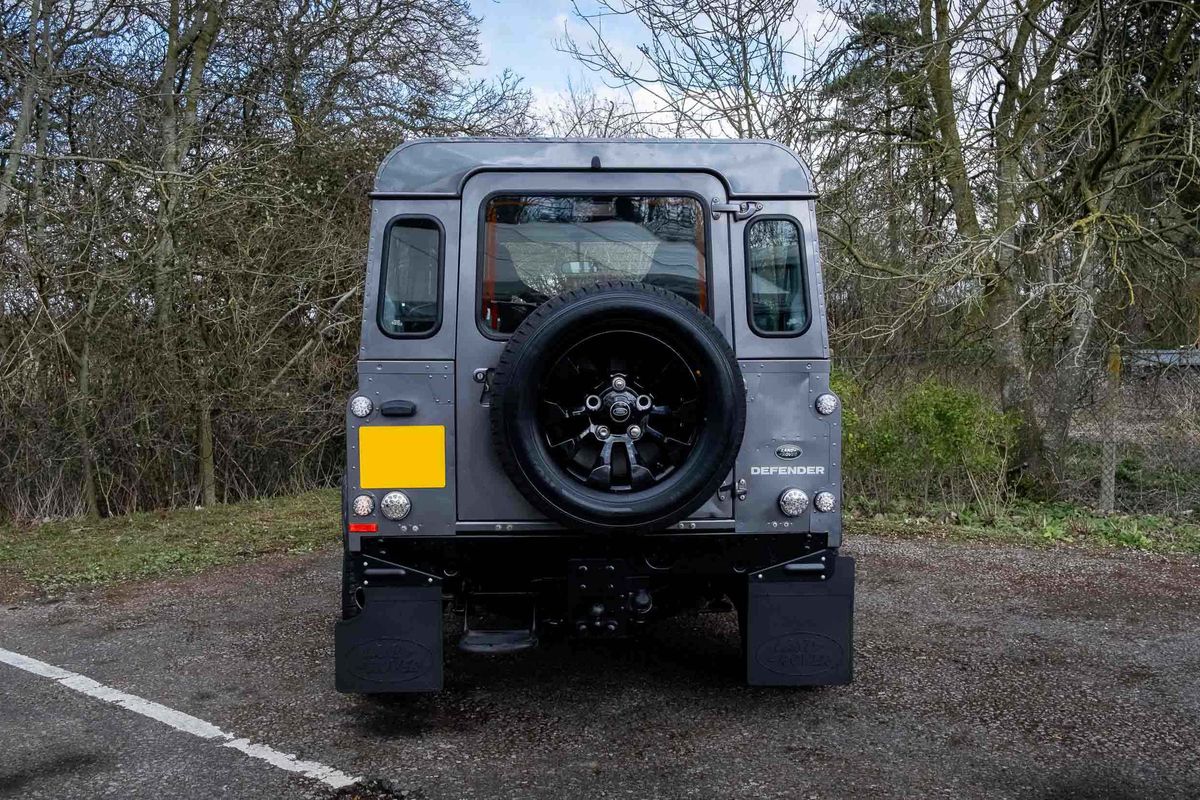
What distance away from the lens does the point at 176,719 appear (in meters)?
4.07

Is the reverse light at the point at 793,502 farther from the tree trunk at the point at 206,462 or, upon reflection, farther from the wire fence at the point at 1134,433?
the tree trunk at the point at 206,462

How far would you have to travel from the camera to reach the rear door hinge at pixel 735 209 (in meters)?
3.87

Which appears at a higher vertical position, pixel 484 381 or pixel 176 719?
pixel 484 381

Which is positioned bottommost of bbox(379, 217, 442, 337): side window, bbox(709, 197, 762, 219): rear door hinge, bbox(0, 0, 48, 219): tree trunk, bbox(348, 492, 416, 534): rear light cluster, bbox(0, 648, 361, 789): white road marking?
bbox(0, 648, 361, 789): white road marking

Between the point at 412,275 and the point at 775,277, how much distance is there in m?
1.57

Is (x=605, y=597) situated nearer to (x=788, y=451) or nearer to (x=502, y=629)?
(x=502, y=629)

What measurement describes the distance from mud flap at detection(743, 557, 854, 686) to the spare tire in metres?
0.66

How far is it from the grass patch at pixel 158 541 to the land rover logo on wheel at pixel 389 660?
4049mm

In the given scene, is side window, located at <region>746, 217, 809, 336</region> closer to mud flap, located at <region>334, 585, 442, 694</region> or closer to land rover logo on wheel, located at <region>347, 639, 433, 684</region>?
mud flap, located at <region>334, 585, 442, 694</region>

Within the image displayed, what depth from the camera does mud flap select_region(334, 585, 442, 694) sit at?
3779mm

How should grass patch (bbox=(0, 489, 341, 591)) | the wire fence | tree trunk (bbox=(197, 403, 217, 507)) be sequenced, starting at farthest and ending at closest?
tree trunk (bbox=(197, 403, 217, 507)) < the wire fence < grass patch (bbox=(0, 489, 341, 591))

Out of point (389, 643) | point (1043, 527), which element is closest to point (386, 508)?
point (389, 643)

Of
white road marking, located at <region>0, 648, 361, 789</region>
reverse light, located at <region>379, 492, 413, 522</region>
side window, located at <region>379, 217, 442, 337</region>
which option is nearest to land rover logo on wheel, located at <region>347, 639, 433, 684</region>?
white road marking, located at <region>0, 648, 361, 789</region>

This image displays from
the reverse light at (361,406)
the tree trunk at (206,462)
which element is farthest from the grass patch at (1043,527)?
the tree trunk at (206,462)
